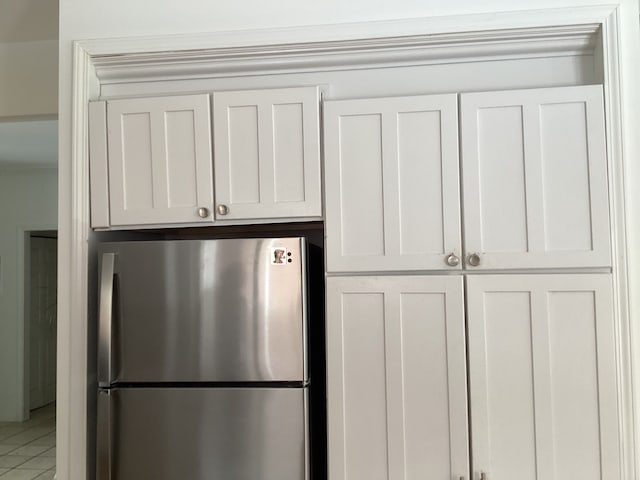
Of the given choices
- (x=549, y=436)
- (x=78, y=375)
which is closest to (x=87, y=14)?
(x=78, y=375)

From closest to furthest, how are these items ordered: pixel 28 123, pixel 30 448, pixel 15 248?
pixel 28 123 < pixel 30 448 < pixel 15 248

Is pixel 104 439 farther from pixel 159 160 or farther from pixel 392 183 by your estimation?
pixel 392 183

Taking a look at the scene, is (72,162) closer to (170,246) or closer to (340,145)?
(170,246)

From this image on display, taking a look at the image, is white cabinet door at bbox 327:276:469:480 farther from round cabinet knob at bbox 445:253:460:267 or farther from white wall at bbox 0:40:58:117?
white wall at bbox 0:40:58:117

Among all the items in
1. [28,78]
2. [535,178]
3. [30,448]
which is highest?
[28,78]

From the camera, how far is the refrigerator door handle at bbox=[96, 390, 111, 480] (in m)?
2.11

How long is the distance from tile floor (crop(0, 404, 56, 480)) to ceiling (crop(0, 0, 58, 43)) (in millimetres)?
3317

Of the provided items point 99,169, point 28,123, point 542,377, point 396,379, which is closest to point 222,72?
point 99,169

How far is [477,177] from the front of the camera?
2061 mm

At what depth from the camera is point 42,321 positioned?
23.9 feet

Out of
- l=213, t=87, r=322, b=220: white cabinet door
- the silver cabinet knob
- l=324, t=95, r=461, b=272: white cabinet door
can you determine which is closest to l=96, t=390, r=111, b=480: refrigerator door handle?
l=213, t=87, r=322, b=220: white cabinet door

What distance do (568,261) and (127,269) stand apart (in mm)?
1514

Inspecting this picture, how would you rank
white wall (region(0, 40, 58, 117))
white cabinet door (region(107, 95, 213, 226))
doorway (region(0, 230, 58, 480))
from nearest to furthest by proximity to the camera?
white cabinet door (region(107, 95, 213, 226)) < white wall (region(0, 40, 58, 117)) < doorway (region(0, 230, 58, 480))

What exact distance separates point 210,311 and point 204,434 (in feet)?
1.38
